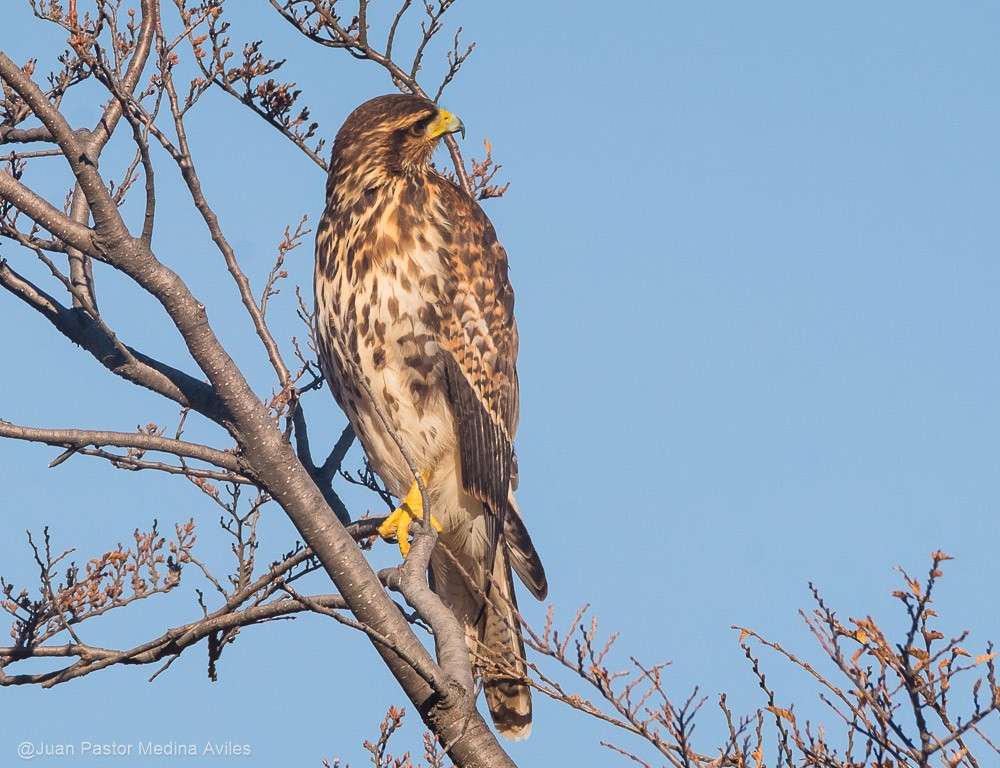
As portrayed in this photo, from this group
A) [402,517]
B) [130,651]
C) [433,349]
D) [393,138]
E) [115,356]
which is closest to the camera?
[130,651]

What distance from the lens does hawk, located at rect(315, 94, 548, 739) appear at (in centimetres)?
528

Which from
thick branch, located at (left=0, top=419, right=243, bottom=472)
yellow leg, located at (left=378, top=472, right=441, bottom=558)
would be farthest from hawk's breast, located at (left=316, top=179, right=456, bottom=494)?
thick branch, located at (left=0, top=419, right=243, bottom=472)

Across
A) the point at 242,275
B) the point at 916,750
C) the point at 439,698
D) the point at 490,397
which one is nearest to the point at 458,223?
the point at 490,397

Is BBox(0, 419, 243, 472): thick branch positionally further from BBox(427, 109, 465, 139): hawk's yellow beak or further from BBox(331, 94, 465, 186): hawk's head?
BBox(427, 109, 465, 139): hawk's yellow beak

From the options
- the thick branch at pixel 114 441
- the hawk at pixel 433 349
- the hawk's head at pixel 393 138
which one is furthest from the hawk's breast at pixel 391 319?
the thick branch at pixel 114 441

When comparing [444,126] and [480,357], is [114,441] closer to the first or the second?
[480,357]

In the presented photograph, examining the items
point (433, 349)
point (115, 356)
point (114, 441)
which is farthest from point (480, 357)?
point (114, 441)

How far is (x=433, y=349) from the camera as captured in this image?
17.4 ft

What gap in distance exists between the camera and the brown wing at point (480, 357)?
538 cm

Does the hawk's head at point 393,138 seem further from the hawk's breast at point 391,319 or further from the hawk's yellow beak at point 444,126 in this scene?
the hawk's breast at point 391,319

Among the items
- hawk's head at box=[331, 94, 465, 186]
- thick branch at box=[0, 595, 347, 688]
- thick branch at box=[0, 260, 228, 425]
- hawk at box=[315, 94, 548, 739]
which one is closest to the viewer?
thick branch at box=[0, 595, 347, 688]

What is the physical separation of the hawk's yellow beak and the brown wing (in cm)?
24

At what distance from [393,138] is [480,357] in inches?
42.1

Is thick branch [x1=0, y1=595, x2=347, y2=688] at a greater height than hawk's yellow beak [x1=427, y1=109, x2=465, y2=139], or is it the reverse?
hawk's yellow beak [x1=427, y1=109, x2=465, y2=139]
